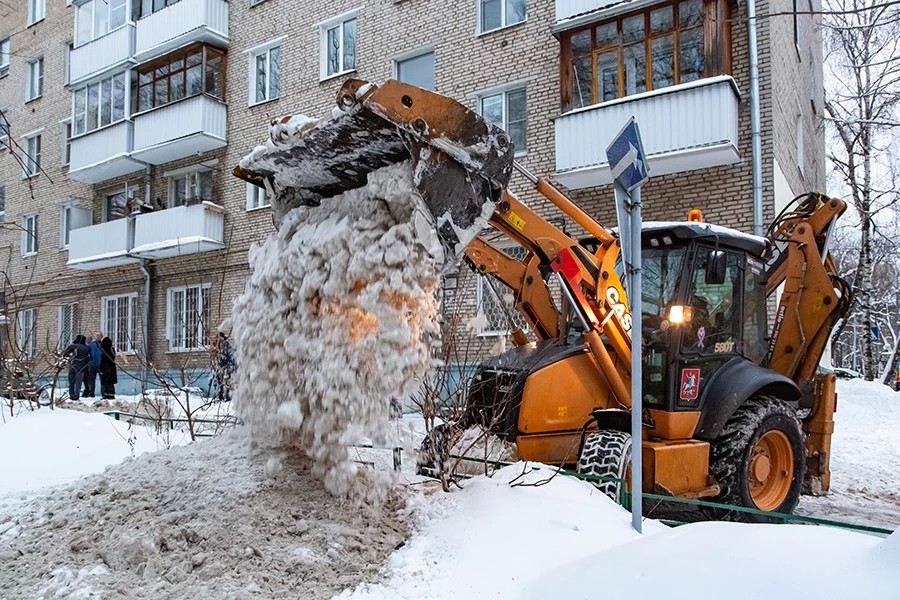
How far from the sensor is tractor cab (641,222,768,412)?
219 inches

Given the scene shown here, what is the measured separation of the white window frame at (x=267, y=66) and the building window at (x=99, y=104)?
4105mm

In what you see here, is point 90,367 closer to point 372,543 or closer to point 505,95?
point 505,95

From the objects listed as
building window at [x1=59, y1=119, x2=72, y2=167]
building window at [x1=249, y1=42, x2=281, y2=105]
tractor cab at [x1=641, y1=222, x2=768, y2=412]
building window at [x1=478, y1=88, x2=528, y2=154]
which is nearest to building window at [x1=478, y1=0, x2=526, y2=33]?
building window at [x1=478, y1=88, x2=528, y2=154]

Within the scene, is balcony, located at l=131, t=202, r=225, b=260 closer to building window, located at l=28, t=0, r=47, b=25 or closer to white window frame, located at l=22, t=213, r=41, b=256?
white window frame, located at l=22, t=213, r=41, b=256

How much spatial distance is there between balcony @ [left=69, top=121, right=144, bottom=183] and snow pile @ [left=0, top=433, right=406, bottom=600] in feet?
54.9

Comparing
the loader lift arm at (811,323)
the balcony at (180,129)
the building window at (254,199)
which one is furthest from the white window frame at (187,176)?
the loader lift arm at (811,323)

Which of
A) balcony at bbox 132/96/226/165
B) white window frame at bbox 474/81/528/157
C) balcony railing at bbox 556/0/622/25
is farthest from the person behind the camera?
balcony at bbox 132/96/226/165

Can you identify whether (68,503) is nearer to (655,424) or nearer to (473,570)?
(473,570)

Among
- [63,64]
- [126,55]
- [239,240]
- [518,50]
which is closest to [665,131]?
[518,50]

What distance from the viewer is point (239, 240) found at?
1788 cm

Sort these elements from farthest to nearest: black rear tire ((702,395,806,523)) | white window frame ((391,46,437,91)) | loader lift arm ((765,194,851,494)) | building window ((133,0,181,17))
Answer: building window ((133,0,181,17))
white window frame ((391,46,437,91))
loader lift arm ((765,194,851,494))
black rear tire ((702,395,806,523))

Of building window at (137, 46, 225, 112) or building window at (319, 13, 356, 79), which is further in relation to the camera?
building window at (137, 46, 225, 112)

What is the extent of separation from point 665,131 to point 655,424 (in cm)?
Answer: 689

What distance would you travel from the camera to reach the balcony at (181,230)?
58.4 ft
